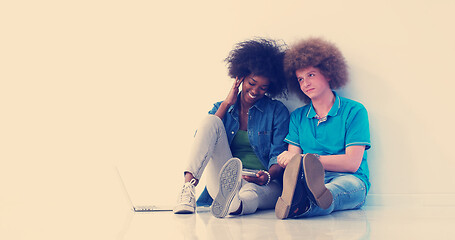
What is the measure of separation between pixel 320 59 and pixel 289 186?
2.87 feet

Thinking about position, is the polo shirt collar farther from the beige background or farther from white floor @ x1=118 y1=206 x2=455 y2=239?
white floor @ x1=118 y1=206 x2=455 y2=239

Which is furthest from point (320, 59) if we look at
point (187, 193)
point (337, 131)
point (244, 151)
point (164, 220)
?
A: point (164, 220)

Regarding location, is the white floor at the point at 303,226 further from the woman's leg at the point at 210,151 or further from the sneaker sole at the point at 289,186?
the woman's leg at the point at 210,151

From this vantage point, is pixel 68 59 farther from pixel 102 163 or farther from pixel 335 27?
pixel 335 27

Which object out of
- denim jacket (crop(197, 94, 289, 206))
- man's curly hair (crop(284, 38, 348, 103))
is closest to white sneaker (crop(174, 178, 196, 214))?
denim jacket (crop(197, 94, 289, 206))

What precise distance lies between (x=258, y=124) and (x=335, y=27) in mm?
702

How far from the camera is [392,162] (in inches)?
102

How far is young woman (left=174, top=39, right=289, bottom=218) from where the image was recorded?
7.92 ft

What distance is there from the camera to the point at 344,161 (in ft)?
7.66

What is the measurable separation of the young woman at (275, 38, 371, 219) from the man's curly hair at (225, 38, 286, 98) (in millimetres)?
59

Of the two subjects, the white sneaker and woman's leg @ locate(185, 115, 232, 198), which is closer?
the white sneaker

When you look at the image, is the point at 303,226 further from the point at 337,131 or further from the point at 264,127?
the point at 264,127

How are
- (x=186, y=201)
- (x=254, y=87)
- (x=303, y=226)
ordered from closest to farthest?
(x=303, y=226), (x=186, y=201), (x=254, y=87)

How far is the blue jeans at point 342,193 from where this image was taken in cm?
207
